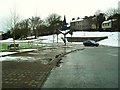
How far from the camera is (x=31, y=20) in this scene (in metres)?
129

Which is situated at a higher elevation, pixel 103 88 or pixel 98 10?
pixel 98 10

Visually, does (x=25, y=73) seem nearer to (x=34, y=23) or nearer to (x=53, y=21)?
(x=34, y=23)

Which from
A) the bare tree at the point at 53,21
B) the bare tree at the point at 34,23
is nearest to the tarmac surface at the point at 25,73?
the bare tree at the point at 34,23

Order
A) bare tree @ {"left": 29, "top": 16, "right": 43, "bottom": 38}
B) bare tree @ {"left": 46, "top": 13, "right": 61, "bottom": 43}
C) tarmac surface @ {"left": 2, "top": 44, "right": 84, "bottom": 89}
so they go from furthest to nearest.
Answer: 1. bare tree @ {"left": 46, "top": 13, "right": 61, "bottom": 43}
2. bare tree @ {"left": 29, "top": 16, "right": 43, "bottom": 38}
3. tarmac surface @ {"left": 2, "top": 44, "right": 84, "bottom": 89}

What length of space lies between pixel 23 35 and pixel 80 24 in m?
65.0

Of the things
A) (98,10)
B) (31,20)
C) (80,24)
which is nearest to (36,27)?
(31,20)

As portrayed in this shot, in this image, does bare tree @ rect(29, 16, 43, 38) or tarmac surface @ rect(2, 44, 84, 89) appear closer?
tarmac surface @ rect(2, 44, 84, 89)

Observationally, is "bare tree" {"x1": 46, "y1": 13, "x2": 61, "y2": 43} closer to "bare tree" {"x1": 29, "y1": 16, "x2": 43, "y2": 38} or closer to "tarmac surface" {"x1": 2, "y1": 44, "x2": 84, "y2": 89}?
"bare tree" {"x1": 29, "y1": 16, "x2": 43, "y2": 38}

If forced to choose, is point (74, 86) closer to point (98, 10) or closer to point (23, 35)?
point (23, 35)

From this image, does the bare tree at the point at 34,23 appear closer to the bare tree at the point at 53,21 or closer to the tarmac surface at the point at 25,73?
the bare tree at the point at 53,21

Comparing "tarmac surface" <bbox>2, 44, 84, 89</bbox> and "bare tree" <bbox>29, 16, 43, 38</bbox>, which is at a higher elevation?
"bare tree" <bbox>29, 16, 43, 38</bbox>

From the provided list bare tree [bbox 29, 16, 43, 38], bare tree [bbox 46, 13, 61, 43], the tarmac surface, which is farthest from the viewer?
bare tree [bbox 46, 13, 61, 43]

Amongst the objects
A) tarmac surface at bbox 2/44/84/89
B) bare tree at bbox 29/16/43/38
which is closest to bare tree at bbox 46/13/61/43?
bare tree at bbox 29/16/43/38

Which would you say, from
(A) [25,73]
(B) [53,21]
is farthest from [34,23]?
(A) [25,73]
